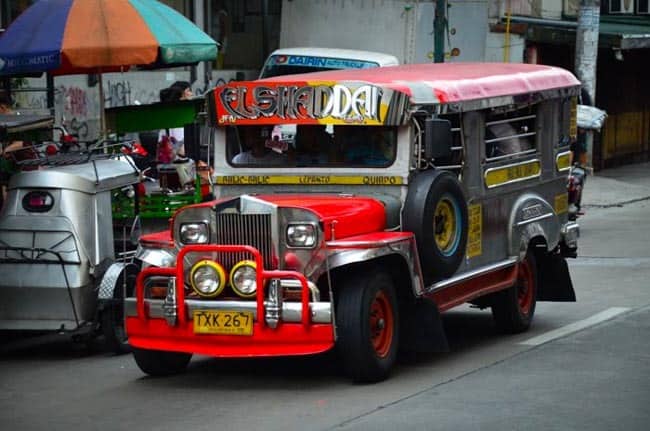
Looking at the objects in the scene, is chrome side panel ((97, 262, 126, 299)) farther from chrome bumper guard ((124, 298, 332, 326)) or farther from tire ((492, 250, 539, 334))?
tire ((492, 250, 539, 334))

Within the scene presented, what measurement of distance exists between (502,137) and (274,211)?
292 cm

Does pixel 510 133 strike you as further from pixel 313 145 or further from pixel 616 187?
pixel 616 187

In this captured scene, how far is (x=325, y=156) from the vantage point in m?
10.7

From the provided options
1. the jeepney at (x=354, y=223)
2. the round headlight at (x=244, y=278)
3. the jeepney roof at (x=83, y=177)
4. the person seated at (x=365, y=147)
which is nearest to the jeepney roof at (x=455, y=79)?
the jeepney at (x=354, y=223)

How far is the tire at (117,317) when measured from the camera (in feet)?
36.7

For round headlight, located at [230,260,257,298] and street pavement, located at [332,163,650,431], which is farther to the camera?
round headlight, located at [230,260,257,298]

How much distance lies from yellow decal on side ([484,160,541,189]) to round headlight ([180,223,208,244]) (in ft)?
8.82

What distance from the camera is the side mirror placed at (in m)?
10.2

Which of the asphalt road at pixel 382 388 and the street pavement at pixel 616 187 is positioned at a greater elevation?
the asphalt road at pixel 382 388

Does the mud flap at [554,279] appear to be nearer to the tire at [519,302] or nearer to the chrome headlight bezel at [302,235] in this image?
the tire at [519,302]

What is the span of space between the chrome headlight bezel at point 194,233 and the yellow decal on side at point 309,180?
1.10 metres

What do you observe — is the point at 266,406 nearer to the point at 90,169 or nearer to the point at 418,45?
the point at 90,169

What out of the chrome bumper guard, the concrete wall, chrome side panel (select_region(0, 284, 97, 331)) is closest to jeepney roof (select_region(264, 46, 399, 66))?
the concrete wall

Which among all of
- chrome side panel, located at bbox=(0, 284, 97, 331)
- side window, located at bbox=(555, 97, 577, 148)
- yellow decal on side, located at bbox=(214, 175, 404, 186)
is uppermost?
side window, located at bbox=(555, 97, 577, 148)
